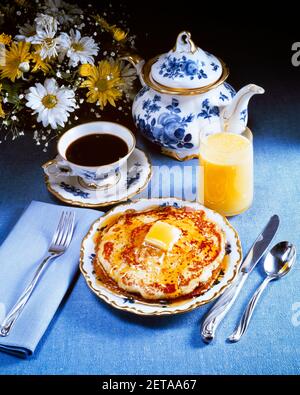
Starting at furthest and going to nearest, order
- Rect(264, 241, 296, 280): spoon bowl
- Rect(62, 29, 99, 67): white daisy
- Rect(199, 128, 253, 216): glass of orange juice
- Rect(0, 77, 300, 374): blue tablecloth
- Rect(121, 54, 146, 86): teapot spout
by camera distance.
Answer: Rect(121, 54, 146, 86): teapot spout → Rect(62, 29, 99, 67): white daisy → Rect(199, 128, 253, 216): glass of orange juice → Rect(264, 241, 296, 280): spoon bowl → Rect(0, 77, 300, 374): blue tablecloth

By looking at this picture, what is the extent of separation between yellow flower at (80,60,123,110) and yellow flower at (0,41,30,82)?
0.64 feet

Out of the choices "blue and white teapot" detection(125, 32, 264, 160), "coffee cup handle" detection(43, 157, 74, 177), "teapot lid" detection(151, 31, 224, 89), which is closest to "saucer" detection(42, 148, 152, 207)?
"coffee cup handle" detection(43, 157, 74, 177)

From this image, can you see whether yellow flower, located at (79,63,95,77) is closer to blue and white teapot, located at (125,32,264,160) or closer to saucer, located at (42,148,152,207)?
blue and white teapot, located at (125,32,264,160)

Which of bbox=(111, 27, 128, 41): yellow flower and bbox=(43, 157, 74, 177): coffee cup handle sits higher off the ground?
bbox=(111, 27, 128, 41): yellow flower

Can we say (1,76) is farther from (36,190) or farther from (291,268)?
(291,268)

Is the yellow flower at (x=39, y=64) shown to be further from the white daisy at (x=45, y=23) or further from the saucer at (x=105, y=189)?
the saucer at (x=105, y=189)

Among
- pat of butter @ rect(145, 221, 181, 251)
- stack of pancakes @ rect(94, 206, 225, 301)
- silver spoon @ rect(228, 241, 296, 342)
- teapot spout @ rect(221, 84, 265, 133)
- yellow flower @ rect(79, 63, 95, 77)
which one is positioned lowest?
silver spoon @ rect(228, 241, 296, 342)

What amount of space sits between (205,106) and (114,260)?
53 cm

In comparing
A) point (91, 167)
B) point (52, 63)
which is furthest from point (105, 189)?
point (52, 63)

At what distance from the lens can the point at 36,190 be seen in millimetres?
1525

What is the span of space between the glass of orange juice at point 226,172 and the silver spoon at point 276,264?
0.58 ft

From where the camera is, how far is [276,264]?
48.5 inches

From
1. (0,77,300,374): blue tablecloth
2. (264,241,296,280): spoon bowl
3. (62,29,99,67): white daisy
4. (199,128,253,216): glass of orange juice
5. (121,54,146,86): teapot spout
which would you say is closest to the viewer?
(0,77,300,374): blue tablecloth

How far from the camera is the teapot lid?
1.44 metres
